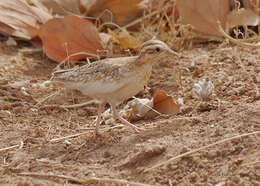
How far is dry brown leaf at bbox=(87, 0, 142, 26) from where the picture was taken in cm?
548

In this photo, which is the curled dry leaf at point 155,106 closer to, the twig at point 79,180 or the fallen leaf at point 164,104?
the fallen leaf at point 164,104

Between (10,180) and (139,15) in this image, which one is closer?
(10,180)

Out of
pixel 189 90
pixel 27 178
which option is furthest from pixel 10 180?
pixel 189 90

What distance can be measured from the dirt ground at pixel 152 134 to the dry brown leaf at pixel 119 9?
109 centimetres

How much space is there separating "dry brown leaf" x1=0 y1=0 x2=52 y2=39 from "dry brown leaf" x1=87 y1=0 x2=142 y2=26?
0.63m

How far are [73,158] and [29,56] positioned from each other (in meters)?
2.33

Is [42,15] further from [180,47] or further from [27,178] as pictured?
[27,178]

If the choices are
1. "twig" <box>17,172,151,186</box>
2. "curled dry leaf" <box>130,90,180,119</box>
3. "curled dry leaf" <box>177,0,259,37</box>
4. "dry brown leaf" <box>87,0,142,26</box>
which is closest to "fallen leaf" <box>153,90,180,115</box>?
"curled dry leaf" <box>130,90,180,119</box>

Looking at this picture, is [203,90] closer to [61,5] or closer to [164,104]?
[164,104]

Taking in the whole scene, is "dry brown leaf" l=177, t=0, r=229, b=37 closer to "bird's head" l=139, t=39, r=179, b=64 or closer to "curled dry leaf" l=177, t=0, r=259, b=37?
"curled dry leaf" l=177, t=0, r=259, b=37

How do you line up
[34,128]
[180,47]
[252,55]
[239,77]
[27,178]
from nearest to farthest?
[27,178] → [34,128] → [239,77] → [252,55] → [180,47]

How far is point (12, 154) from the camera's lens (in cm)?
331

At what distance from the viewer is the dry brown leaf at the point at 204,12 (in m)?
4.81

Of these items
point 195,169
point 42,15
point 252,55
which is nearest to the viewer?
point 195,169
